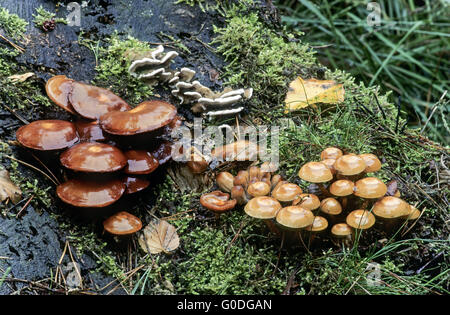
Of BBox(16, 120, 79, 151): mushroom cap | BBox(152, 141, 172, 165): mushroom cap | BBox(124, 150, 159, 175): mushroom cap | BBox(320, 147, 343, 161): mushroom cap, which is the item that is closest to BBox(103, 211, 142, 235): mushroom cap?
BBox(124, 150, 159, 175): mushroom cap

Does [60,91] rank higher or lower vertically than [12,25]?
lower

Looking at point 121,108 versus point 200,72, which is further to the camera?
point 200,72

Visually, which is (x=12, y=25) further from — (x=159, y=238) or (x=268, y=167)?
(x=268, y=167)

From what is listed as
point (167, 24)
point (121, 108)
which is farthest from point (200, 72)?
point (121, 108)

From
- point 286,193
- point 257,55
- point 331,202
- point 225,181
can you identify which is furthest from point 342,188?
point 257,55

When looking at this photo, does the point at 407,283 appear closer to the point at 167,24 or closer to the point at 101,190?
the point at 101,190

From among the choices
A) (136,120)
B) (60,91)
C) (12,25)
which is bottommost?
(136,120)
